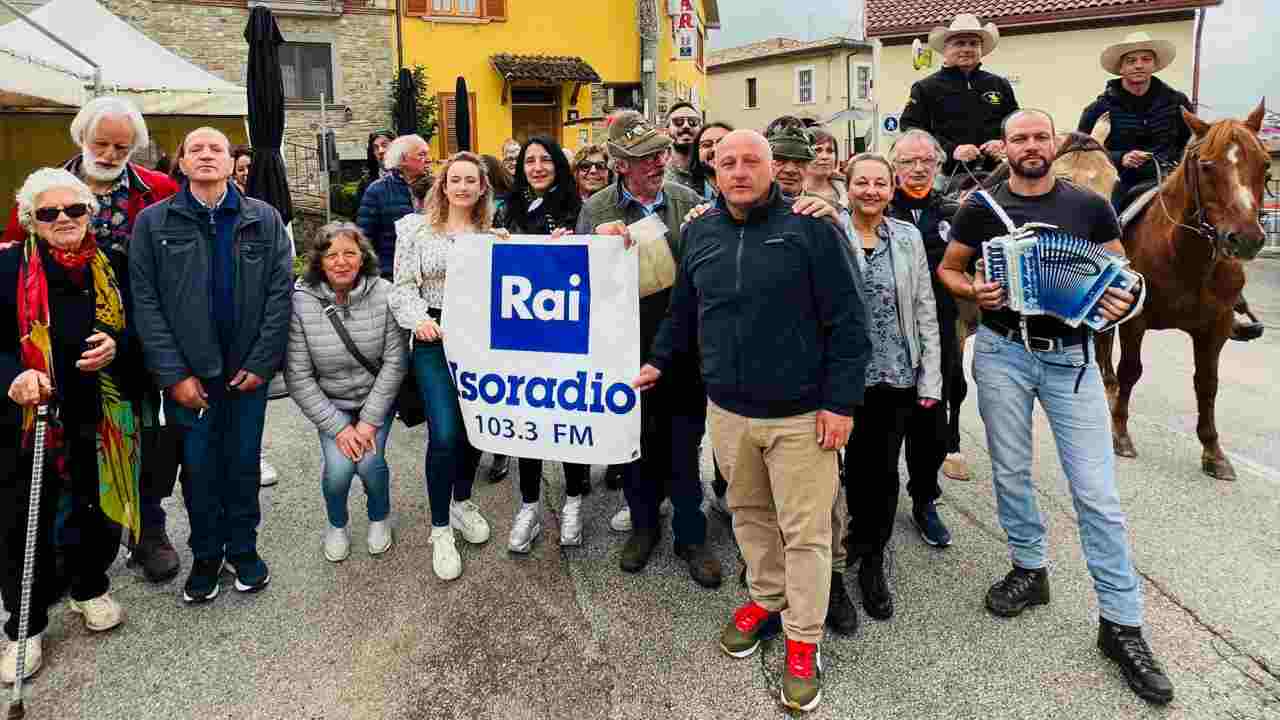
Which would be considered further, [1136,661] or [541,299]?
[541,299]

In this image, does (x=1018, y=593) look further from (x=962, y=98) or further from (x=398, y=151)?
(x=398, y=151)

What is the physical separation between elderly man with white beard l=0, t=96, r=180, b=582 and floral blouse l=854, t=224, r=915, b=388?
10.6ft

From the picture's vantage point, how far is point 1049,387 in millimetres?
3070

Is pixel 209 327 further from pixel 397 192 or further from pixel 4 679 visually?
pixel 397 192

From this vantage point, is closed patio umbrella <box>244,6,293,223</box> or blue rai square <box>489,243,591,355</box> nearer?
blue rai square <box>489,243,591,355</box>

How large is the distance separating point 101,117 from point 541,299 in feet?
6.96

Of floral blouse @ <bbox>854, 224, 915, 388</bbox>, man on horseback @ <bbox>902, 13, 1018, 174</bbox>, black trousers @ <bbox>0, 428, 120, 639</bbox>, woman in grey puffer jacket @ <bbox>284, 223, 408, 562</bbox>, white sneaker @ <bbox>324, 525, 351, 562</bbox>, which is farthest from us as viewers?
man on horseback @ <bbox>902, 13, 1018, 174</bbox>

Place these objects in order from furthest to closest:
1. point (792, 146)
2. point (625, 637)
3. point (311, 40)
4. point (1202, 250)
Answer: point (311, 40) < point (1202, 250) < point (792, 146) < point (625, 637)

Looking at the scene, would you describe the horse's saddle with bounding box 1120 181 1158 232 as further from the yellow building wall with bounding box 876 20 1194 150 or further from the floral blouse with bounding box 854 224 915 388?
the yellow building wall with bounding box 876 20 1194 150

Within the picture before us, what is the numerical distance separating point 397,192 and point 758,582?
4.06 meters

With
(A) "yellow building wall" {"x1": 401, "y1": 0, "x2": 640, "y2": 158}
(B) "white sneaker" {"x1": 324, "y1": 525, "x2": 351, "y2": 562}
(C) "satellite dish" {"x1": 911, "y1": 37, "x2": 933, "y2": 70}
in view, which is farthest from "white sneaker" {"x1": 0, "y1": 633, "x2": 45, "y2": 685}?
(C) "satellite dish" {"x1": 911, "y1": 37, "x2": 933, "y2": 70}

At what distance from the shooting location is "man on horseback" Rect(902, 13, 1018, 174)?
19.2ft

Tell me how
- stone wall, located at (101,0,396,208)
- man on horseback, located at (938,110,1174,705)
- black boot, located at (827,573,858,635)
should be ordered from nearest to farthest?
man on horseback, located at (938,110,1174,705) < black boot, located at (827,573,858,635) < stone wall, located at (101,0,396,208)

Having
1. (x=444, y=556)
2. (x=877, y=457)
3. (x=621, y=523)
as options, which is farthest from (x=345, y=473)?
(x=877, y=457)
